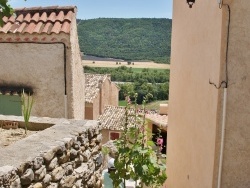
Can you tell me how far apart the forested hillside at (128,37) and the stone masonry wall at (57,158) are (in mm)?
45146

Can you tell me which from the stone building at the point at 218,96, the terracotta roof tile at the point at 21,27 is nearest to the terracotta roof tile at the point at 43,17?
the terracotta roof tile at the point at 21,27

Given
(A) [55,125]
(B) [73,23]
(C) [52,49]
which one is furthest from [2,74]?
(A) [55,125]

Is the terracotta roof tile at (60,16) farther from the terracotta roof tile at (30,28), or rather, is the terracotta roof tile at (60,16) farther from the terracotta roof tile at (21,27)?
the terracotta roof tile at (21,27)

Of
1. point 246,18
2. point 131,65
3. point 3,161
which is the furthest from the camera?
point 131,65

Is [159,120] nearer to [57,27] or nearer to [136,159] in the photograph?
[57,27]

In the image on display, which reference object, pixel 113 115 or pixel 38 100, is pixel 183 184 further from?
pixel 113 115

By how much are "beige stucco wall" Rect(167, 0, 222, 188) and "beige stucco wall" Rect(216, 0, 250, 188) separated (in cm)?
18

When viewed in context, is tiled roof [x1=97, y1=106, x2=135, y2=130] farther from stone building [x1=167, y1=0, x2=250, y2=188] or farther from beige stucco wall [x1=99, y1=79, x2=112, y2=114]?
Result: stone building [x1=167, y1=0, x2=250, y2=188]

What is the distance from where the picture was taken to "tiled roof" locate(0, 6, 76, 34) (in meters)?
8.26

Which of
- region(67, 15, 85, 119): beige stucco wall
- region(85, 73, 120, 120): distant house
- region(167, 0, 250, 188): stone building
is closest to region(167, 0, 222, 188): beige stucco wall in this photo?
region(167, 0, 250, 188): stone building

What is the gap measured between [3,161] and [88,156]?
184cm

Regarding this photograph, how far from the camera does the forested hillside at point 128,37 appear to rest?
52.2 metres

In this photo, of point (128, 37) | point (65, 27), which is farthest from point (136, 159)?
point (128, 37)

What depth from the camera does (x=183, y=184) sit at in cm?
713
